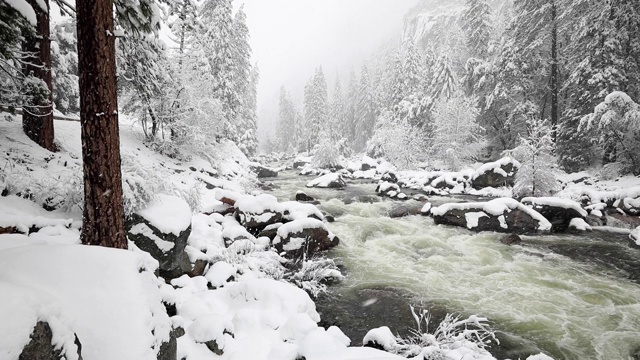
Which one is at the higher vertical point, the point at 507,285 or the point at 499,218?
the point at 499,218

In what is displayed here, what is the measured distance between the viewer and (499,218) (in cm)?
1180

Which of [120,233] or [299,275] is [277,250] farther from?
[120,233]

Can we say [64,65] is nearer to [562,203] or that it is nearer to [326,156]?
Answer: [562,203]

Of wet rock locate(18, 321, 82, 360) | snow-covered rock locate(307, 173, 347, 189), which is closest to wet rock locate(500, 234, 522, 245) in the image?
wet rock locate(18, 321, 82, 360)

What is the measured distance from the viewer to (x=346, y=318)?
6.20 meters

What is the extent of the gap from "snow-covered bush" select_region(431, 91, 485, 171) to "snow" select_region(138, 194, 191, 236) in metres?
24.9

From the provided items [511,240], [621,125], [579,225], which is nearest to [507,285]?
[511,240]

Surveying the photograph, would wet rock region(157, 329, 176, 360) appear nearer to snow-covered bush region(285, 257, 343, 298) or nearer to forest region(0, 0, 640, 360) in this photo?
forest region(0, 0, 640, 360)

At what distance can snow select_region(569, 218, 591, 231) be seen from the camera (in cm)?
1155

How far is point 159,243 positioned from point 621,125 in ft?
67.2

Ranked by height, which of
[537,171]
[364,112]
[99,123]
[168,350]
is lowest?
[168,350]

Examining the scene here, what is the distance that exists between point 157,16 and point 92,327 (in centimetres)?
467

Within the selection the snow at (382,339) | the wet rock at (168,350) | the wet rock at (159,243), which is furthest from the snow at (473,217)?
the wet rock at (168,350)

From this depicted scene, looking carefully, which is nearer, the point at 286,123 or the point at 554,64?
the point at 554,64
